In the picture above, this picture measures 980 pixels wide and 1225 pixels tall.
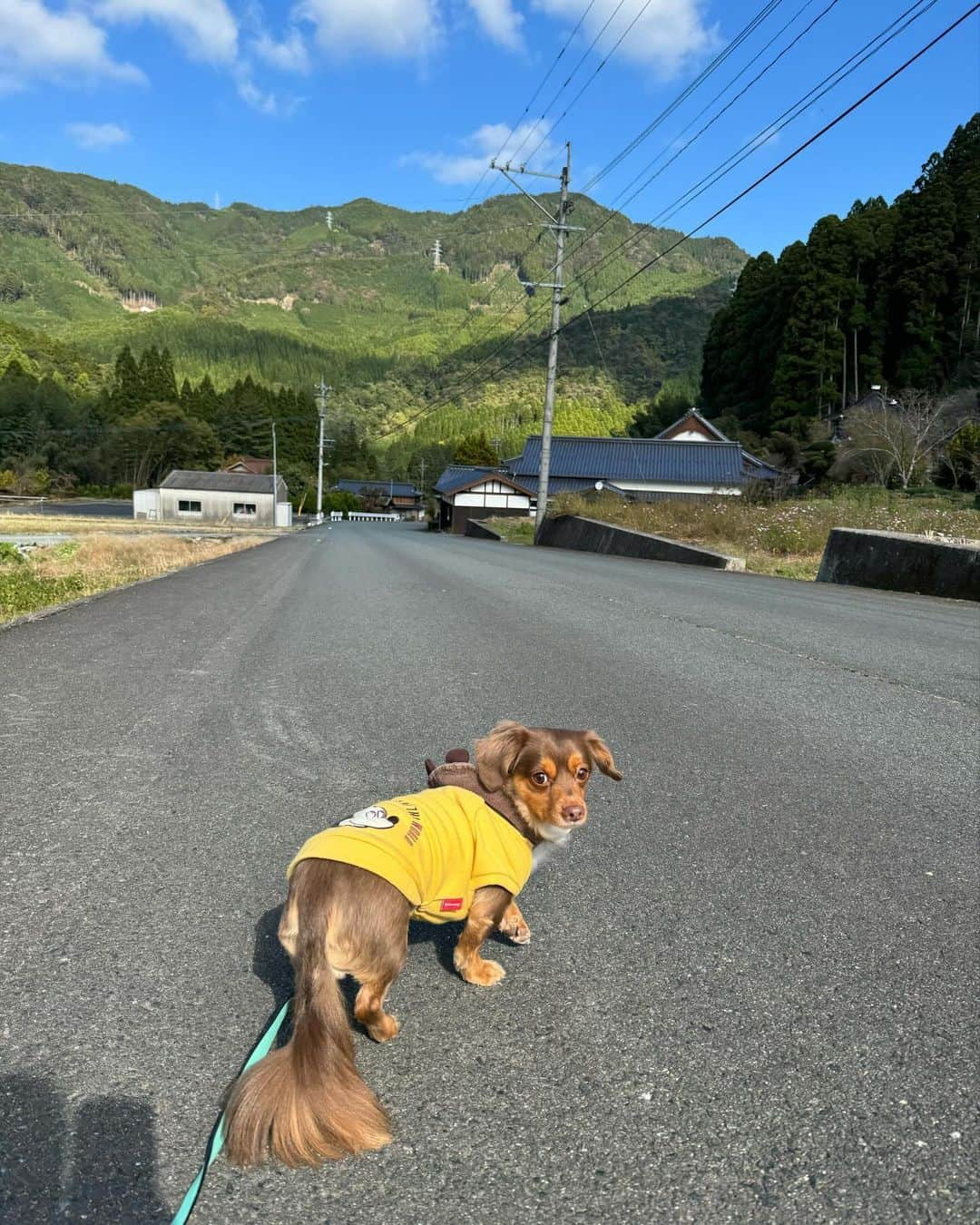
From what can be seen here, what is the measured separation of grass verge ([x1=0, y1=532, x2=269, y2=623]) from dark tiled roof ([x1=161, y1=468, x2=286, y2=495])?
48.3m

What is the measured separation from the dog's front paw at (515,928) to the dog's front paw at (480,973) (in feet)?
0.41

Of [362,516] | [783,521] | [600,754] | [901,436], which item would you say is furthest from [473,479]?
[600,754]

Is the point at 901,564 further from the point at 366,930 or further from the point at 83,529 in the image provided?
the point at 83,529

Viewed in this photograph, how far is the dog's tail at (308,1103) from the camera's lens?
57.8 inches

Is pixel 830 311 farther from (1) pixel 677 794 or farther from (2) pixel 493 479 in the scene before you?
(1) pixel 677 794

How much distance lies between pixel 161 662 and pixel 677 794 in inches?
159

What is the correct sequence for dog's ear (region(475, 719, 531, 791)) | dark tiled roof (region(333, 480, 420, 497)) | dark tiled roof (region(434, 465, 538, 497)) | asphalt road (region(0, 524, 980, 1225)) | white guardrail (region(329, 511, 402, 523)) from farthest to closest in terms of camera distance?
dark tiled roof (region(333, 480, 420, 497)) → white guardrail (region(329, 511, 402, 523)) → dark tiled roof (region(434, 465, 538, 497)) → dog's ear (region(475, 719, 531, 791)) → asphalt road (region(0, 524, 980, 1225))

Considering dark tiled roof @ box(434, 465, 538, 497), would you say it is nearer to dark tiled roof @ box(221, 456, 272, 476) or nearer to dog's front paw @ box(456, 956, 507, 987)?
dark tiled roof @ box(221, 456, 272, 476)

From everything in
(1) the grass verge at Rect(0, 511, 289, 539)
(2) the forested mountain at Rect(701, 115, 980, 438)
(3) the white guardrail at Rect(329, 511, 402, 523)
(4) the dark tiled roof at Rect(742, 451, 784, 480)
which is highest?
(2) the forested mountain at Rect(701, 115, 980, 438)

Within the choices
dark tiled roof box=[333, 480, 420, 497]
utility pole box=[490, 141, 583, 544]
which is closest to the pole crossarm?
utility pole box=[490, 141, 583, 544]

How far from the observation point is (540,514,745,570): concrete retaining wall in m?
17.9

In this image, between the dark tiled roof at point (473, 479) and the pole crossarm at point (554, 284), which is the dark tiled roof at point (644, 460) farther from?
the pole crossarm at point (554, 284)

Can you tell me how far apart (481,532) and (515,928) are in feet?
149

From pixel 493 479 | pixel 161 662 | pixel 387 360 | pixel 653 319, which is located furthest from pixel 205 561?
pixel 387 360
